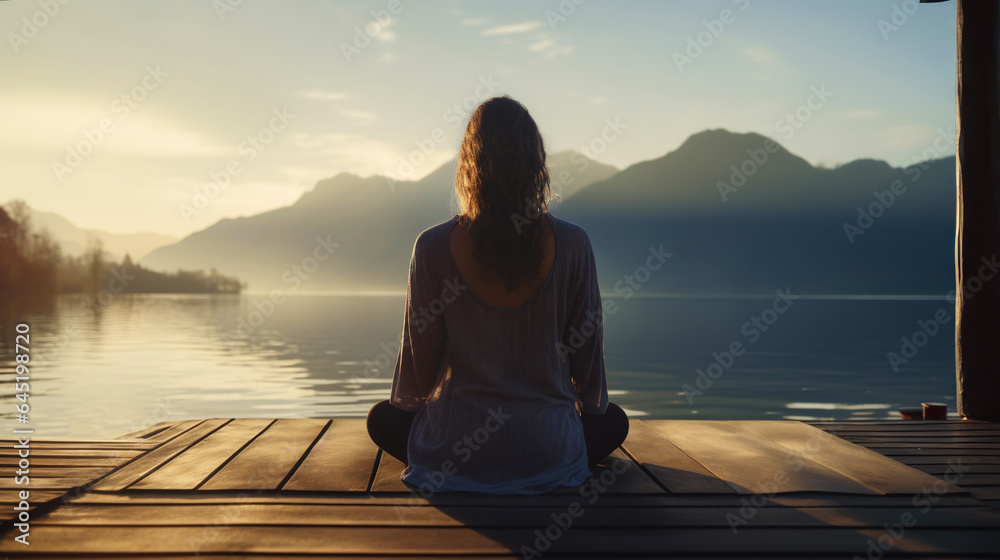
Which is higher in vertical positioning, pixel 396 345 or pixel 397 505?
pixel 397 505

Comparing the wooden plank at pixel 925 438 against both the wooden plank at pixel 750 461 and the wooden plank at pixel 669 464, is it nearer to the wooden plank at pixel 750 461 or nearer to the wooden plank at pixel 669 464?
the wooden plank at pixel 750 461

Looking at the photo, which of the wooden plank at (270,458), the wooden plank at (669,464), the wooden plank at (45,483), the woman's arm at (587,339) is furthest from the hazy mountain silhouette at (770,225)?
the woman's arm at (587,339)

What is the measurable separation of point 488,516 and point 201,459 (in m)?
1.60

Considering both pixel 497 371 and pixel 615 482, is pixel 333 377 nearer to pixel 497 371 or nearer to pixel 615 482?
pixel 615 482

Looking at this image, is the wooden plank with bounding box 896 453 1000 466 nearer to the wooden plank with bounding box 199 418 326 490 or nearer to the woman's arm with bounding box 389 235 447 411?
the woman's arm with bounding box 389 235 447 411

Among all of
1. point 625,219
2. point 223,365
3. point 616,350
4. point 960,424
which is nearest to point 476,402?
point 960,424

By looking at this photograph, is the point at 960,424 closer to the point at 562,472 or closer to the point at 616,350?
the point at 562,472

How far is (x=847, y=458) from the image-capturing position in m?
3.40

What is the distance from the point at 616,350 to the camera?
2209cm

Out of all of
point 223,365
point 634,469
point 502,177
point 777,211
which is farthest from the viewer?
point 777,211

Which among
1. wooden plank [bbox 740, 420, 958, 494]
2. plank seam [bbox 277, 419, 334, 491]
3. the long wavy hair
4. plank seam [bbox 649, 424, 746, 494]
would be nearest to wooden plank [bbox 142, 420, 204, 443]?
plank seam [bbox 277, 419, 334, 491]

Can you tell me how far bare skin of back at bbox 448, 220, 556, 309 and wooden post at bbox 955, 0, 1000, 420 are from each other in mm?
3659

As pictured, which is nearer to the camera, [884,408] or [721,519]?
[721,519]

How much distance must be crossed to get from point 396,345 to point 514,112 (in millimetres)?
21034
